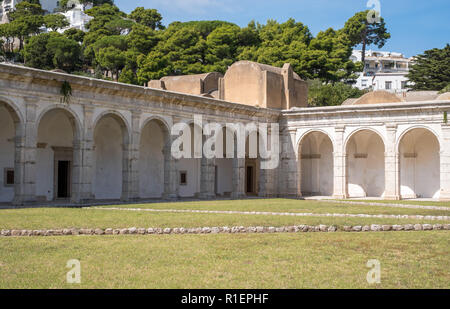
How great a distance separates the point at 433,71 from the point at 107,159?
41.0 meters

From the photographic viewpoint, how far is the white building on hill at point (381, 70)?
7694cm

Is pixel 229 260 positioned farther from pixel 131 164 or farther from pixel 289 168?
pixel 289 168

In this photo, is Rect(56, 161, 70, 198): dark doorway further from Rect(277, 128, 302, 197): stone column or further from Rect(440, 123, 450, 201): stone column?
Rect(440, 123, 450, 201): stone column

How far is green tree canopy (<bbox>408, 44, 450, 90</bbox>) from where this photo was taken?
5591 cm

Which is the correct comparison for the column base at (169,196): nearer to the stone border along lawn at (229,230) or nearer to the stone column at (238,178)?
the stone column at (238,178)

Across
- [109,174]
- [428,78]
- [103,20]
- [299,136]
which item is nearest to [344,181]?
[299,136]

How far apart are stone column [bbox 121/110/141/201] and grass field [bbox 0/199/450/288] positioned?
11131 millimetres

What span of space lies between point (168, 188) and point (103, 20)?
189 feet

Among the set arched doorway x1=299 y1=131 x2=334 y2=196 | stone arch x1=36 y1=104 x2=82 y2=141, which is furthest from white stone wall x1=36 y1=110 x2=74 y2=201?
arched doorway x1=299 y1=131 x2=334 y2=196

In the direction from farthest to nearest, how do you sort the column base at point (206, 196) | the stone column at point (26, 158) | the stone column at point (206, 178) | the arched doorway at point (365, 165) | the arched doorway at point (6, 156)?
the arched doorway at point (365, 165) < the stone column at point (206, 178) < the column base at point (206, 196) < the arched doorway at point (6, 156) < the stone column at point (26, 158)

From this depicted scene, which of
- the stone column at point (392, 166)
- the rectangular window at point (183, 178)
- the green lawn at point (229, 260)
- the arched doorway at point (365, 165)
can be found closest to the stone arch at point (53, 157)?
the rectangular window at point (183, 178)

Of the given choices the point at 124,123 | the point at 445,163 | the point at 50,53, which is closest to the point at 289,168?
the point at 445,163

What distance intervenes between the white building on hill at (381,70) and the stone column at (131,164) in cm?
5705

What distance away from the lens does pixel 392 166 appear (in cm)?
2916
